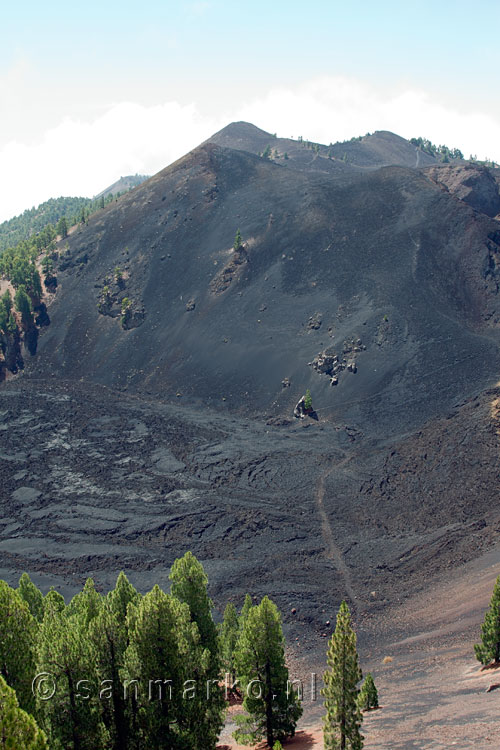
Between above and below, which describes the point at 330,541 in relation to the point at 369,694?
above

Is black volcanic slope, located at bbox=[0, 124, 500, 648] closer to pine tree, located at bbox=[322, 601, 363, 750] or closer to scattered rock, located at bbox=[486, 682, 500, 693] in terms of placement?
scattered rock, located at bbox=[486, 682, 500, 693]

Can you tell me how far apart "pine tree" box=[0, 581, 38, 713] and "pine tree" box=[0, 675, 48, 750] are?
23.8 feet

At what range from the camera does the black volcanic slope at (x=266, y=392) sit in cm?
4609

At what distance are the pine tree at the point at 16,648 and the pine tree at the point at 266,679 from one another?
26.4ft

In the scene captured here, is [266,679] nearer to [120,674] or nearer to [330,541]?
[120,674]

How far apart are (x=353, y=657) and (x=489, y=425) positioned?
1559 inches

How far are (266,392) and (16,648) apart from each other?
5358cm

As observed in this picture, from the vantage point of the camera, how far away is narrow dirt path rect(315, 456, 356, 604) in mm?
41906

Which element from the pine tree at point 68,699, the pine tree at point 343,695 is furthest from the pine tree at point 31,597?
the pine tree at point 343,695

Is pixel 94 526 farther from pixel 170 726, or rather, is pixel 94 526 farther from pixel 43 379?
pixel 43 379

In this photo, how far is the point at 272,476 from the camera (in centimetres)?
5572

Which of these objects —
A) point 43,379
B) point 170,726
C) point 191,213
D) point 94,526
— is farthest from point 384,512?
point 191,213

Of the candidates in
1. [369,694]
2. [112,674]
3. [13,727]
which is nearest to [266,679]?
[369,694]

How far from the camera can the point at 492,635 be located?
28.4 metres
